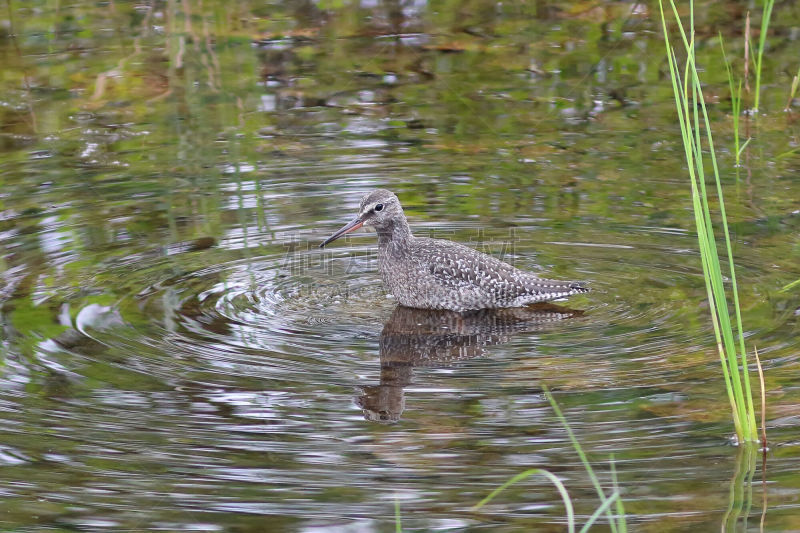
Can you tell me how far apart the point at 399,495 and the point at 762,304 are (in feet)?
10.6

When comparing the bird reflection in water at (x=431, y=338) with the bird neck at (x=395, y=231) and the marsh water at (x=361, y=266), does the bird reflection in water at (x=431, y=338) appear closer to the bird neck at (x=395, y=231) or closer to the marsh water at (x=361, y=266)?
the marsh water at (x=361, y=266)

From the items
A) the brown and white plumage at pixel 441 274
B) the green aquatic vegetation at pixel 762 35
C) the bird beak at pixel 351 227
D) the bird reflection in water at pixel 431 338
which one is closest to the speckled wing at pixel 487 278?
the brown and white plumage at pixel 441 274

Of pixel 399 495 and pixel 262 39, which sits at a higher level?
pixel 262 39

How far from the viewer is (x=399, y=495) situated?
16.5 ft

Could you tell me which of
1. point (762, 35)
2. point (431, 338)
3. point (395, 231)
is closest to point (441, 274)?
point (395, 231)

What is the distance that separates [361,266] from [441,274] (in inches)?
40.6

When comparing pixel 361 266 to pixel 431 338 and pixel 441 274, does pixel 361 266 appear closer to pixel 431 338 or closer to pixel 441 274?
pixel 441 274

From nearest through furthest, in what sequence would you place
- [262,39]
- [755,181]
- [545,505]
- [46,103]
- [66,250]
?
[545,505] < [66,250] < [755,181] < [46,103] < [262,39]

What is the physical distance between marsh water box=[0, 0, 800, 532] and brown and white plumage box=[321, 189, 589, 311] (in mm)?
162

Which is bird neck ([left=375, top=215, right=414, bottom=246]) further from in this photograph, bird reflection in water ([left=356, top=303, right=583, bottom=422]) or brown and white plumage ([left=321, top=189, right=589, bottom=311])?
bird reflection in water ([left=356, top=303, right=583, bottom=422])

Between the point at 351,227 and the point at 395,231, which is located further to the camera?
the point at 395,231

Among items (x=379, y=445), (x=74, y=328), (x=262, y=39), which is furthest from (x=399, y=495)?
(x=262, y=39)

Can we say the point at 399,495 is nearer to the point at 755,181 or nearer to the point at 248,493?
the point at 248,493

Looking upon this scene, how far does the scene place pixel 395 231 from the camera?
27.6ft
